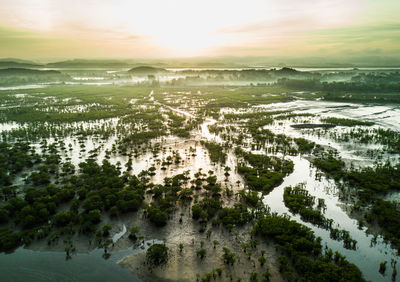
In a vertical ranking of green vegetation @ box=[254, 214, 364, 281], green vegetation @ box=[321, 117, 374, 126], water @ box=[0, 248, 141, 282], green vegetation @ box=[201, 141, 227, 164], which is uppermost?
green vegetation @ box=[321, 117, 374, 126]

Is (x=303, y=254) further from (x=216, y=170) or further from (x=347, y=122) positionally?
(x=347, y=122)

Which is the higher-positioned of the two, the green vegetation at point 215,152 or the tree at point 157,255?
the green vegetation at point 215,152

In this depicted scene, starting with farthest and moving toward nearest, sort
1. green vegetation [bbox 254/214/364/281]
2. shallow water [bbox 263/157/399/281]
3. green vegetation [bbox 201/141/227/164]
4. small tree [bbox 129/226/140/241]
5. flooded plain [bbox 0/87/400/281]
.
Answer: green vegetation [bbox 201/141/227/164]
small tree [bbox 129/226/140/241]
shallow water [bbox 263/157/399/281]
flooded plain [bbox 0/87/400/281]
green vegetation [bbox 254/214/364/281]

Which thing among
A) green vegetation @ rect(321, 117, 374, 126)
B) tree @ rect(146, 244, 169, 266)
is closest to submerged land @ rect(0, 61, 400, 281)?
tree @ rect(146, 244, 169, 266)

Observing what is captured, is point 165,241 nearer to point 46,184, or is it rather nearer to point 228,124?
point 46,184

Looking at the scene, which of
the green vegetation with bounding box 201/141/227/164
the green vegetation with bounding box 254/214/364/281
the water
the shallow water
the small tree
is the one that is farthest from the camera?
the green vegetation with bounding box 201/141/227/164

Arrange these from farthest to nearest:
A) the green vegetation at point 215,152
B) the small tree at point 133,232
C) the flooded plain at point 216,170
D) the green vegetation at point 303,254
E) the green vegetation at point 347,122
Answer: the green vegetation at point 347,122
the green vegetation at point 215,152
the small tree at point 133,232
the flooded plain at point 216,170
the green vegetation at point 303,254

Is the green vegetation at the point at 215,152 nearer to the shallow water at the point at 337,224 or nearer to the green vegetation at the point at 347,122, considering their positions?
the shallow water at the point at 337,224

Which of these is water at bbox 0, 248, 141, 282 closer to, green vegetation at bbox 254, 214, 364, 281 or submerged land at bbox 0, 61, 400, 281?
submerged land at bbox 0, 61, 400, 281

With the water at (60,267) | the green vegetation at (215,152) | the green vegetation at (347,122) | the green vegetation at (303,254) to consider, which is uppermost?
the green vegetation at (347,122)

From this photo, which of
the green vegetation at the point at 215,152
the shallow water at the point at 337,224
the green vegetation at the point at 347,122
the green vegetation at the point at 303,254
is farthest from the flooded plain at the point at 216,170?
the green vegetation at the point at 347,122
